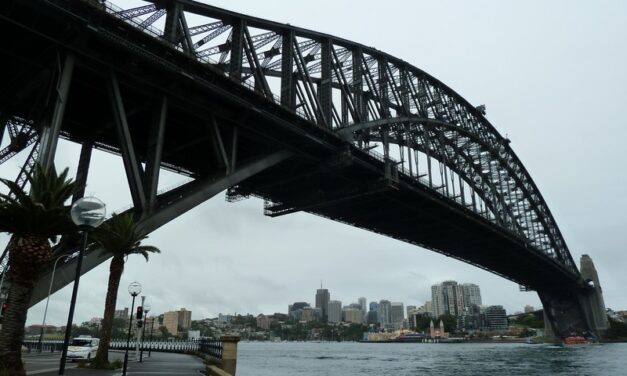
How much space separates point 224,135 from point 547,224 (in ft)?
313

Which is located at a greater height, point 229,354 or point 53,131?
point 53,131

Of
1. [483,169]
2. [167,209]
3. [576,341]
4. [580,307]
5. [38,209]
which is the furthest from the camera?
[580,307]

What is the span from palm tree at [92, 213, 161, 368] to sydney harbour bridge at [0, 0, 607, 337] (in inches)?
30.4

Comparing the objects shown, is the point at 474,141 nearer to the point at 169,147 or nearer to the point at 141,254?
the point at 169,147

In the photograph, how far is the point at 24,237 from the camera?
51.1 ft

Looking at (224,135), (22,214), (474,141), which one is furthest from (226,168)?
(474,141)

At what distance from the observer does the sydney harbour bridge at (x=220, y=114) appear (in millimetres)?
21984

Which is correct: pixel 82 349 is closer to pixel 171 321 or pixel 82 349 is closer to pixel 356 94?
pixel 356 94

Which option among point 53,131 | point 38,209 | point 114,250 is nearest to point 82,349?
point 114,250

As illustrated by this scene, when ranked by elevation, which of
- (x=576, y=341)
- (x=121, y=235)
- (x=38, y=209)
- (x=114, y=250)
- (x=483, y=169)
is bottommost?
(x=576, y=341)

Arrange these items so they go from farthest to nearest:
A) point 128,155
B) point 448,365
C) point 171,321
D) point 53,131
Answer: point 171,321
point 448,365
point 128,155
point 53,131

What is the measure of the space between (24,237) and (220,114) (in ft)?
47.8

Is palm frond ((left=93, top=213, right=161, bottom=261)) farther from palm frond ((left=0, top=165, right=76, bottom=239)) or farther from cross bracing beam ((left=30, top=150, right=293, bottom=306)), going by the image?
palm frond ((left=0, top=165, right=76, bottom=239))

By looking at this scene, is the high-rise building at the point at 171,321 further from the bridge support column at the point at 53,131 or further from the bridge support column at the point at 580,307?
the bridge support column at the point at 53,131
